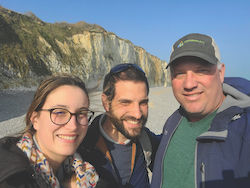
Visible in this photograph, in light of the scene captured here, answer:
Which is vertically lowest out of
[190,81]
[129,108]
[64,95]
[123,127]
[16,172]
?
[16,172]

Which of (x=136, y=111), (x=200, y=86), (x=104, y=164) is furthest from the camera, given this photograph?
(x=136, y=111)

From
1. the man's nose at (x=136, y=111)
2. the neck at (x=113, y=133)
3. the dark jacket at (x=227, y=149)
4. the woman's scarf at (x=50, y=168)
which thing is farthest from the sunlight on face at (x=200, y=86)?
the woman's scarf at (x=50, y=168)

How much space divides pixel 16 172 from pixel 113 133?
1.32 m

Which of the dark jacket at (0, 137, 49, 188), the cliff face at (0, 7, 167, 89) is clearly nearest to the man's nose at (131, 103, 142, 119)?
the dark jacket at (0, 137, 49, 188)

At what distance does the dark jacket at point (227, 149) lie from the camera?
140 cm

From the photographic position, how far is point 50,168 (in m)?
1.54

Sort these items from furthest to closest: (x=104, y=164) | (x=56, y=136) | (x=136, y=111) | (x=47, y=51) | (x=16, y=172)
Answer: (x=47, y=51) → (x=136, y=111) → (x=104, y=164) → (x=56, y=136) → (x=16, y=172)

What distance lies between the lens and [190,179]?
173cm

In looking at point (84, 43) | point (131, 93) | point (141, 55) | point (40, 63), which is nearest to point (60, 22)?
point (84, 43)

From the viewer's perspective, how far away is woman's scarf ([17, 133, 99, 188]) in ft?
4.84

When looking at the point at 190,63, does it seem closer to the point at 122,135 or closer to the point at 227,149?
the point at 227,149

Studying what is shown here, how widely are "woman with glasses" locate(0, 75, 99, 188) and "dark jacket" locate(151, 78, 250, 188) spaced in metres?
1.12

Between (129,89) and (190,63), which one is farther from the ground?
(190,63)

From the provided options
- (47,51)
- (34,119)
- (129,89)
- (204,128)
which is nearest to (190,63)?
(204,128)
